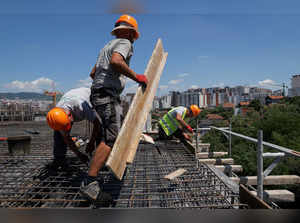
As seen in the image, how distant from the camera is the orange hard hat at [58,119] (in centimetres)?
252

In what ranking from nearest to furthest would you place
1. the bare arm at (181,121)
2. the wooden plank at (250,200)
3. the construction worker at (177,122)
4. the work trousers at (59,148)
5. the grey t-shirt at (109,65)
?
1. the wooden plank at (250,200)
2. the grey t-shirt at (109,65)
3. the work trousers at (59,148)
4. the bare arm at (181,121)
5. the construction worker at (177,122)

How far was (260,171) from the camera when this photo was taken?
2.72m

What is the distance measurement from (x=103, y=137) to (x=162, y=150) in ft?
8.56

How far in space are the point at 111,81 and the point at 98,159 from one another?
35.4 inches

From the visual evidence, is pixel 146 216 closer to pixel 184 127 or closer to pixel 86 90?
pixel 86 90

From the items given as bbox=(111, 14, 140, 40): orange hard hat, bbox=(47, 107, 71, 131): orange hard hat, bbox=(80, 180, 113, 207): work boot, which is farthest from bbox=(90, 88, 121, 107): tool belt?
bbox=(80, 180, 113, 207): work boot

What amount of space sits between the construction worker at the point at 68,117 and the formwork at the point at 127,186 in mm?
260

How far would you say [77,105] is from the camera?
2873mm

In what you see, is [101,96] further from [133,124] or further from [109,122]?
[133,124]

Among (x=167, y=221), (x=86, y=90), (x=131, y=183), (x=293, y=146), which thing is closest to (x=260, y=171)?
(x=131, y=183)

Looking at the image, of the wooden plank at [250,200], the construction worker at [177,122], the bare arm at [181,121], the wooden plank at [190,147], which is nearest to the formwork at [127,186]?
the wooden plank at [250,200]

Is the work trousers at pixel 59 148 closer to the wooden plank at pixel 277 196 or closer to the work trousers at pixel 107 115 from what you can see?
the work trousers at pixel 107 115

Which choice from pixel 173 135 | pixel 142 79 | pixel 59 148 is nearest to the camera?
pixel 142 79

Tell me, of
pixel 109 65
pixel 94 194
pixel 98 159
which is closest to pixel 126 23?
pixel 109 65
